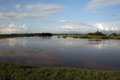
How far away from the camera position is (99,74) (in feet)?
26.7

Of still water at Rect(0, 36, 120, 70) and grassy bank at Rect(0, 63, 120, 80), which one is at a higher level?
grassy bank at Rect(0, 63, 120, 80)

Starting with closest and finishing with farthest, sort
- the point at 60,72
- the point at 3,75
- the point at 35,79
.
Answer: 1. the point at 35,79
2. the point at 3,75
3. the point at 60,72

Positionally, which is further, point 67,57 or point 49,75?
point 67,57

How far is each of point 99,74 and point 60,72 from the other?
10.7 ft

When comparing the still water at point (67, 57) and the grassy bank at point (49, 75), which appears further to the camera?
the still water at point (67, 57)

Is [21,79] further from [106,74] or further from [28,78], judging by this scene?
[106,74]

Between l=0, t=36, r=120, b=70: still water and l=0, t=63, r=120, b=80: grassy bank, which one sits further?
l=0, t=36, r=120, b=70: still water

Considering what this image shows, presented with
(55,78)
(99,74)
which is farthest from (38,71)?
(99,74)

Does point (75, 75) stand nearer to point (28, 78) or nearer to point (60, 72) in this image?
point (60, 72)

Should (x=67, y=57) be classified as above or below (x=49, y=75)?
below

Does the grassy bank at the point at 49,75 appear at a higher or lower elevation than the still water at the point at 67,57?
higher

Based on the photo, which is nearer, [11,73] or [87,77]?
[87,77]

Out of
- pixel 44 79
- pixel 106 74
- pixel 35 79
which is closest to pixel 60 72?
pixel 44 79

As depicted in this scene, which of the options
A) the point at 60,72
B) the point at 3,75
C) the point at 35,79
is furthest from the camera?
the point at 60,72
